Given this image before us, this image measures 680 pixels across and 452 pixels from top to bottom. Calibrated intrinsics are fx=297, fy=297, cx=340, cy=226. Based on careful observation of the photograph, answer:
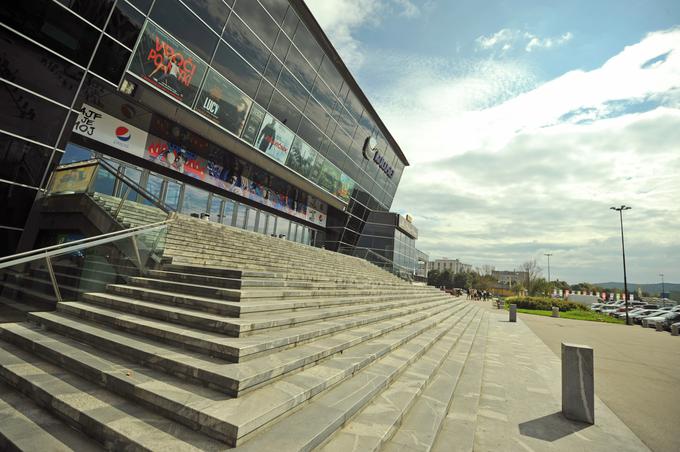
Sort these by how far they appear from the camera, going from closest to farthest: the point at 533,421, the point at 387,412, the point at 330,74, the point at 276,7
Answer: the point at 387,412
the point at 533,421
the point at 276,7
the point at 330,74

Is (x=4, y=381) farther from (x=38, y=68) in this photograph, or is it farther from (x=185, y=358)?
(x=38, y=68)

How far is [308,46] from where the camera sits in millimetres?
17547

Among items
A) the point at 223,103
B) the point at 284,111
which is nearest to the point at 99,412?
the point at 223,103

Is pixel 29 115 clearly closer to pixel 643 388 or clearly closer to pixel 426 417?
pixel 426 417

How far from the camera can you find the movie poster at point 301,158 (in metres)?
19.1

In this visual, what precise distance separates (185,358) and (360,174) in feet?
81.4

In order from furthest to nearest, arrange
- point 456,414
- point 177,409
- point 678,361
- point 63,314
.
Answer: point 678,361 < point 63,314 < point 456,414 < point 177,409

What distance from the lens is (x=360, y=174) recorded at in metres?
27.1

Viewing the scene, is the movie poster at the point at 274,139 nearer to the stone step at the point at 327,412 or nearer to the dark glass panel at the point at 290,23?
the dark glass panel at the point at 290,23

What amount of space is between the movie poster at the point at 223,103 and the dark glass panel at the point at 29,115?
5.03 metres

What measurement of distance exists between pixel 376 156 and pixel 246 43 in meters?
16.8

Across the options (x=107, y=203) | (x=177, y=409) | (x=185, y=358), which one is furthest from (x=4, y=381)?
(x=107, y=203)

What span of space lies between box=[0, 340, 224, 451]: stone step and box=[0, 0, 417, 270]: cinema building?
6676mm

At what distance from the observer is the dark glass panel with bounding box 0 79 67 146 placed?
8.53 metres
